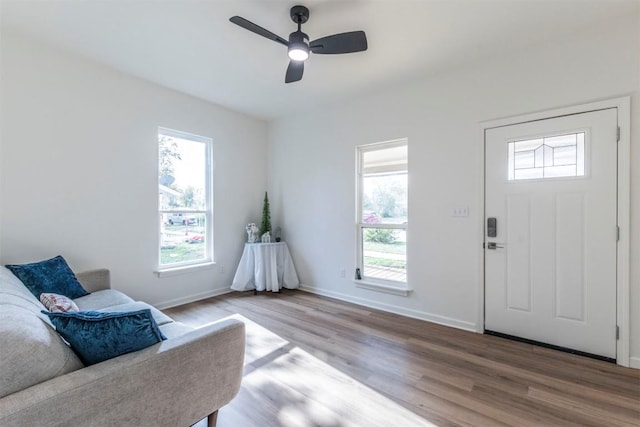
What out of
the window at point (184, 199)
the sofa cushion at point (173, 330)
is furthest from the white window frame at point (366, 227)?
the sofa cushion at point (173, 330)

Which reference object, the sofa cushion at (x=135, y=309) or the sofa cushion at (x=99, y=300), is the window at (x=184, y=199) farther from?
the sofa cushion at (x=135, y=309)

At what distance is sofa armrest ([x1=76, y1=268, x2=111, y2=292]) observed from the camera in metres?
2.68

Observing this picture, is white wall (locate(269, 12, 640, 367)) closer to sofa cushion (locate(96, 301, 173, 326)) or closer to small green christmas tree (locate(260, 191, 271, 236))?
small green christmas tree (locate(260, 191, 271, 236))

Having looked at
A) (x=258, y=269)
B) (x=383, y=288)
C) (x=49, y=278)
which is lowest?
(x=383, y=288)

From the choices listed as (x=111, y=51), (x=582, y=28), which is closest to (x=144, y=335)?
(x=111, y=51)

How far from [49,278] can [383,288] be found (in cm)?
333

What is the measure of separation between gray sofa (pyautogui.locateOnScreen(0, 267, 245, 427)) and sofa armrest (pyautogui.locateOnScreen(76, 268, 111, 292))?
1.14 meters

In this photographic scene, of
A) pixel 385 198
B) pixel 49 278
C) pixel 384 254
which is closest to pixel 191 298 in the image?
pixel 49 278

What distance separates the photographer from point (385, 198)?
367 cm

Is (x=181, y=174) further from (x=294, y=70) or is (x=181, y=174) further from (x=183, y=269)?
(x=294, y=70)

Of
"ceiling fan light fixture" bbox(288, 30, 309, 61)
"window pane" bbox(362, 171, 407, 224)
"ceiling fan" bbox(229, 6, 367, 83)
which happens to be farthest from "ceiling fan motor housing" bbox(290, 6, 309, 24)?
"window pane" bbox(362, 171, 407, 224)

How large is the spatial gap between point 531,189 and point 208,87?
3742mm

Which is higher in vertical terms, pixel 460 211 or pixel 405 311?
pixel 460 211

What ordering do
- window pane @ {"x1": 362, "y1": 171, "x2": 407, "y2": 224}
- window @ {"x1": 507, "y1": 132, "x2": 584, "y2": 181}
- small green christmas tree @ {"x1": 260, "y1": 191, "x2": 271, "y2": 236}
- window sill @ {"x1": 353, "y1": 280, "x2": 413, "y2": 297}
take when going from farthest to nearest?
1. small green christmas tree @ {"x1": 260, "y1": 191, "x2": 271, "y2": 236}
2. window pane @ {"x1": 362, "y1": 171, "x2": 407, "y2": 224}
3. window sill @ {"x1": 353, "y1": 280, "x2": 413, "y2": 297}
4. window @ {"x1": 507, "y1": 132, "x2": 584, "y2": 181}
